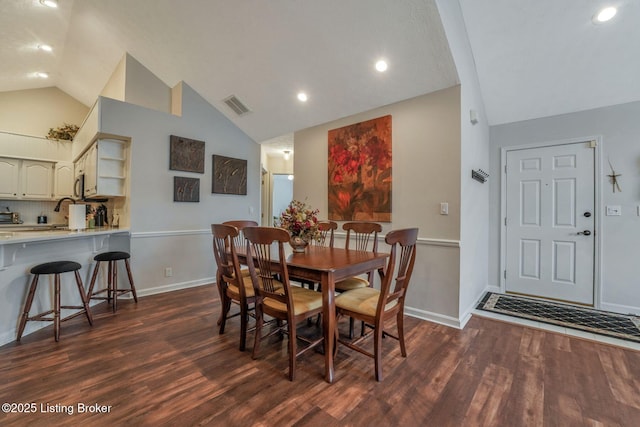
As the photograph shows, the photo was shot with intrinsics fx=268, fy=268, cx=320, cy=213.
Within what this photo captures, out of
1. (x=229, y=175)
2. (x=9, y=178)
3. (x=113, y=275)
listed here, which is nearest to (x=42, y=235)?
(x=113, y=275)

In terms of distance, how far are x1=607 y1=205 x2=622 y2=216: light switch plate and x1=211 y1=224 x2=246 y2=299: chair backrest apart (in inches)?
163

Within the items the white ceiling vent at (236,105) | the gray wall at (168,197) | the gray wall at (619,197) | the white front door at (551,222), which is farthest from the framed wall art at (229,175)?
the gray wall at (619,197)

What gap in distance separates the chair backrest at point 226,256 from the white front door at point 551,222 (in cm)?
370

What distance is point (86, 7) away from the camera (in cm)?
313

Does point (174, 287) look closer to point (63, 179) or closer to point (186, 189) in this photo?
point (186, 189)

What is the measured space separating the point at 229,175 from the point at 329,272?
323 cm

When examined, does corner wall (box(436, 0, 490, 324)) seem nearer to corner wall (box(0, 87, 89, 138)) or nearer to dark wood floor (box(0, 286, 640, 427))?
dark wood floor (box(0, 286, 640, 427))

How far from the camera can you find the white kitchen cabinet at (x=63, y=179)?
477 cm

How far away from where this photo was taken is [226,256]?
7.60 feet

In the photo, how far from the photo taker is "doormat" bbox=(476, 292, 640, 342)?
2590mm

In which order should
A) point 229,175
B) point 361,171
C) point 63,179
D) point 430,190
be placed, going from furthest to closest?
point 63,179 < point 229,175 < point 361,171 < point 430,190

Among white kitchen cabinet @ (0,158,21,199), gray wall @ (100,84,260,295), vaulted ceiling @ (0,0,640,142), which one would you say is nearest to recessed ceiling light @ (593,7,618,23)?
vaulted ceiling @ (0,0,640,142)

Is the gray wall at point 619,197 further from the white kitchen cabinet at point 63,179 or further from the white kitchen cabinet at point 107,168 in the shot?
the white kitchen cabinet at point 63,179

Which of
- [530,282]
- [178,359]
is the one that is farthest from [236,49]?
[530,282]
